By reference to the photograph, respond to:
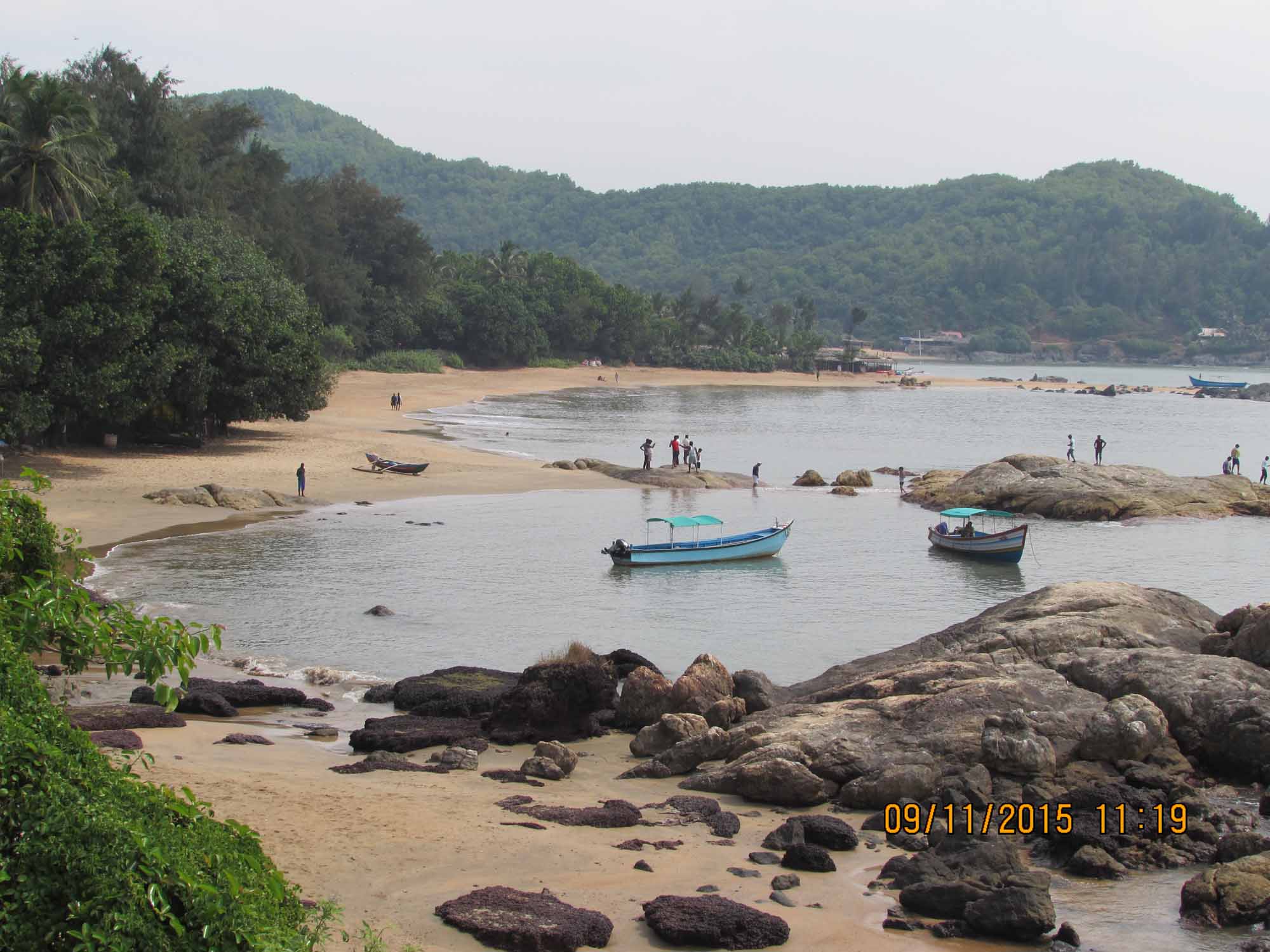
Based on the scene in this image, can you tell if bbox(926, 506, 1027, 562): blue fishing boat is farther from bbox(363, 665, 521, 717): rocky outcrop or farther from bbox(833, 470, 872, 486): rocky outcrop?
bbox(363, 665, 521, 717): rocky outcrop

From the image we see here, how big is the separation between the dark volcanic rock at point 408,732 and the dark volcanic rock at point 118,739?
290 centimetres

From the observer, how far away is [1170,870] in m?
13.3

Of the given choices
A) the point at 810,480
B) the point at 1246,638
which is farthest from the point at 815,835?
the point at 810,480

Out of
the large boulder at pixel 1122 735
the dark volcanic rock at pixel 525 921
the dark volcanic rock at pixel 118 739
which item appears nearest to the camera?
the dark volcanic rock at pixel 525 921

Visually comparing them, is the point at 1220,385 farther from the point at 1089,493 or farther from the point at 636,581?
the point at 636,581

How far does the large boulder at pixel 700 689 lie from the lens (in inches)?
729

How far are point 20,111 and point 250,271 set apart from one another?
37.4 feet

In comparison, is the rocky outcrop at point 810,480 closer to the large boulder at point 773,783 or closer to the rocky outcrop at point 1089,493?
the rocky outcrop at point 1089,493

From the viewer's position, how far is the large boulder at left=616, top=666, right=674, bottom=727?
Result: 18.7 meters

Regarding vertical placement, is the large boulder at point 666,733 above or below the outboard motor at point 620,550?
below

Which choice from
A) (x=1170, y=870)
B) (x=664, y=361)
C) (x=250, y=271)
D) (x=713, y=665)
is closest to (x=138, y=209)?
(x=250, y=271)

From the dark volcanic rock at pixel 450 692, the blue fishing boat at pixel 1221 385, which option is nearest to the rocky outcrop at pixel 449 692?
the dark volcanic rock at pixel 450 692

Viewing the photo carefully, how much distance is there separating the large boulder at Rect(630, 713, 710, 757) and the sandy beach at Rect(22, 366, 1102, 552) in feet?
62.9

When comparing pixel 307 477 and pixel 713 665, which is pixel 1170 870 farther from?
pixel 307 477
